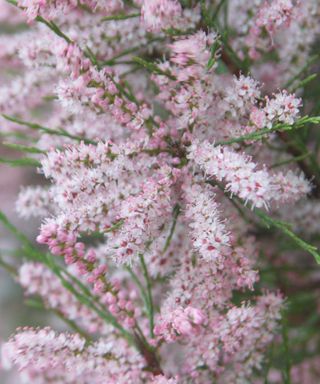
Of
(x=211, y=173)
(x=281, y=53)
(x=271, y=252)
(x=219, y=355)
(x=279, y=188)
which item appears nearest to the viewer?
(x=211, y=173)

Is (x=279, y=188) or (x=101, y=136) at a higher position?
(x=101, y=136)

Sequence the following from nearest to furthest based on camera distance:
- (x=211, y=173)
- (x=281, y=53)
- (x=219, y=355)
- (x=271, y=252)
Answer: (x=211, y=173), (x=219, y=355), (x=281, y=53), (x=271, y=252)

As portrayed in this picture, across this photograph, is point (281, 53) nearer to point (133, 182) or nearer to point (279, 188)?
point (279, 188)

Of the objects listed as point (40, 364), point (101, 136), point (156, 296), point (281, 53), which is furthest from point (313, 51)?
point (40, 364)

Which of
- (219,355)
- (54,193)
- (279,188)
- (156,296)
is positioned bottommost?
(219,355)

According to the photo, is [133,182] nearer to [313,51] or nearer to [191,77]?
[191,77]

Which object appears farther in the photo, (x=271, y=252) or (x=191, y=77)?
(x=271, y=252)
